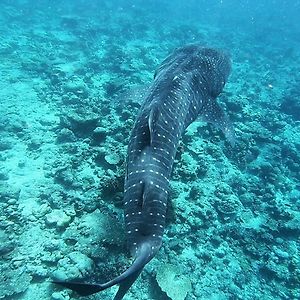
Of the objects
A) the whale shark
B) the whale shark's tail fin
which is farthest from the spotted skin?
the whale shark's tail fin

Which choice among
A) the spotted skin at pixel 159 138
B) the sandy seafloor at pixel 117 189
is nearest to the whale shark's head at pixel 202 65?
the spotted skin at pixel 159 138

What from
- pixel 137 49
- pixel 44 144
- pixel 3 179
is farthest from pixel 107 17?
pixel 3 179

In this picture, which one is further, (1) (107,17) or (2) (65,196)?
(1) (107,17)

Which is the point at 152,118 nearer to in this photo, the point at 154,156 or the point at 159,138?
the point at 159,138

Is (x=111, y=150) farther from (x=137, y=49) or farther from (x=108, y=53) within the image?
(x=137, y=49)

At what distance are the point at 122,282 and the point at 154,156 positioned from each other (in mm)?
2056

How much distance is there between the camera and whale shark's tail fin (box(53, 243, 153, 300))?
9.86 feet

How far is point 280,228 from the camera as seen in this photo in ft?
28.1

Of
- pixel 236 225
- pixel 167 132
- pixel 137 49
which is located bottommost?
pixel 236 225

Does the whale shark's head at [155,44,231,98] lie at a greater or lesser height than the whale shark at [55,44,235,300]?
greater

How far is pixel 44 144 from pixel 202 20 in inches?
1408

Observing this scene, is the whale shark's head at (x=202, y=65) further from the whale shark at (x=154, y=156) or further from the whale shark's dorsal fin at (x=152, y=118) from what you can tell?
the whale shark's dorsal fin at (x=152, y=118)

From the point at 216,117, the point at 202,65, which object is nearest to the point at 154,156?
the point at 216,117

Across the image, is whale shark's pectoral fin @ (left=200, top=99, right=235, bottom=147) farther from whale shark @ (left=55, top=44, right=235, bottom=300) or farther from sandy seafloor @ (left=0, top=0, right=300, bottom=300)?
sandy seafloor @ (left=0, top=0, right=300, bottom=300)
